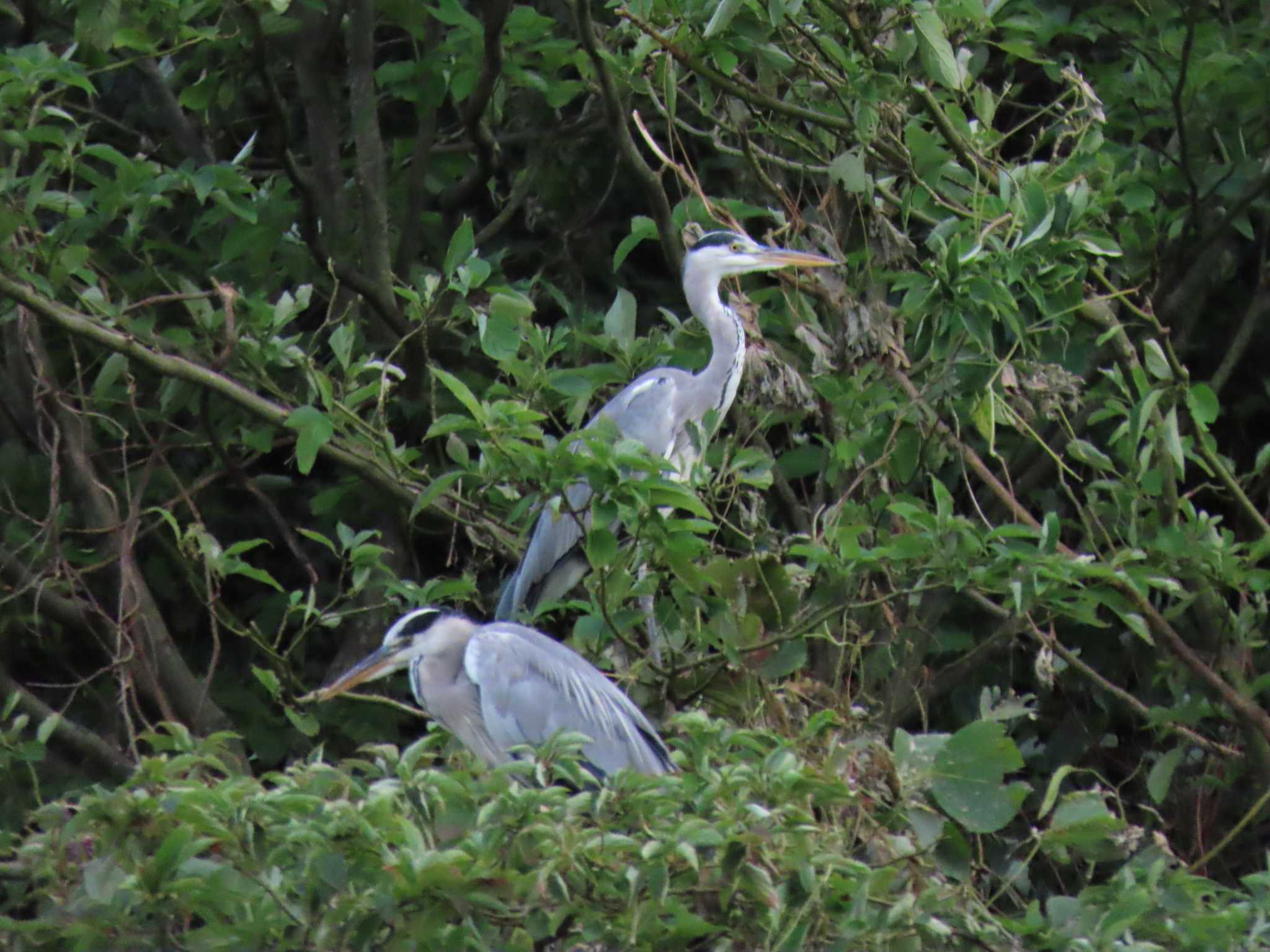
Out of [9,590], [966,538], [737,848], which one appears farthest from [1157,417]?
[9,590]

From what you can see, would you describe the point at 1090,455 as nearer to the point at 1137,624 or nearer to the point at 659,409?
the point at 1137,624

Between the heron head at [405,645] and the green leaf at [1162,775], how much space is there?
1.36 meters

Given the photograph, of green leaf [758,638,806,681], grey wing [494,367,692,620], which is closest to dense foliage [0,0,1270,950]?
green leaf [758,638,806,681]

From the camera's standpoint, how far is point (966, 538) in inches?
121

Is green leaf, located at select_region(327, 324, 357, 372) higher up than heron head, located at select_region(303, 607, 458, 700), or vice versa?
green leaf, located at select_region(327, 324, 357, 372)

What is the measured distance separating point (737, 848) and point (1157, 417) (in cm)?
160

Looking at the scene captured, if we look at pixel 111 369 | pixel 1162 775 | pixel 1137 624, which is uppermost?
pixel 111 369

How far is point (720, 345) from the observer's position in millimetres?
4574

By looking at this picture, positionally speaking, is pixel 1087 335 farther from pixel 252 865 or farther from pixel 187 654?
pixel 252 865

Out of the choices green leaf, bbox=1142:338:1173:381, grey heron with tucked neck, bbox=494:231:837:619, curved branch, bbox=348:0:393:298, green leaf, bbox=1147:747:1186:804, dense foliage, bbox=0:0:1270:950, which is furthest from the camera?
curved branch, bbox=348:0:393:298

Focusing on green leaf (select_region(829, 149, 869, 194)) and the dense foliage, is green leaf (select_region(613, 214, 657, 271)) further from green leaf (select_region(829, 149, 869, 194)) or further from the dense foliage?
green leaf (select_region(829, 149, 869, 194))

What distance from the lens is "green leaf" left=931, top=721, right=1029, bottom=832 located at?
2711mm

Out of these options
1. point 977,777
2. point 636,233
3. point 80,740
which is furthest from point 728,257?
point 977,777

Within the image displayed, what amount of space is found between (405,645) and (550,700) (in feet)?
1.03
